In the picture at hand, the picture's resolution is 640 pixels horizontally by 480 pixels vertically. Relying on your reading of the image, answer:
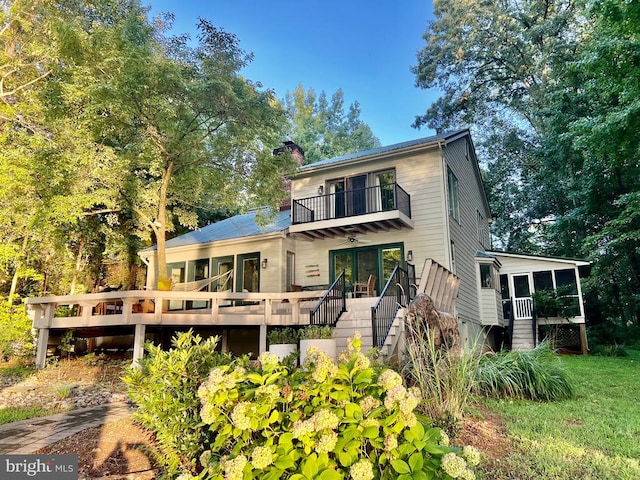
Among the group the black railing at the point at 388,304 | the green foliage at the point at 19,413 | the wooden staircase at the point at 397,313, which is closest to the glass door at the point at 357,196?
the wooden staircase at the point at 397,313

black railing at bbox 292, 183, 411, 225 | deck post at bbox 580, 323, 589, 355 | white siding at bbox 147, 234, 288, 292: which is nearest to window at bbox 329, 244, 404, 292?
black railing at bbox 292, 183, 411, 225

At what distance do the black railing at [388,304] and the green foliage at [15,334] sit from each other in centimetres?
877

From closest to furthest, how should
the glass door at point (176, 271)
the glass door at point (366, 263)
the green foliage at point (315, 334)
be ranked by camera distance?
Result: the green foliage at point (315, 334) → the glass door at point (366, 263) → the glass door at point (176, 271)

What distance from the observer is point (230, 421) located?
2068mm

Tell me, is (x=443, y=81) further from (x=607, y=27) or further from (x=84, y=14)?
(x=84, y=14)

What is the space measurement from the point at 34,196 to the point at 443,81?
24.3 meters

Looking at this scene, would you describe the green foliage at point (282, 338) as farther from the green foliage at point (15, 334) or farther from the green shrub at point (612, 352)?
the green shrub at point (612, 352)

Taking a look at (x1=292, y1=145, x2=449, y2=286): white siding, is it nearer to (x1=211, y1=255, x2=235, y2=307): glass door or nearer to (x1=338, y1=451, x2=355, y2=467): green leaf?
(x1=211, y1=255, x2=235, y2=307): glass door

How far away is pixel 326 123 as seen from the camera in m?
35.2

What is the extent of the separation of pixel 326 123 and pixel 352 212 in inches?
974

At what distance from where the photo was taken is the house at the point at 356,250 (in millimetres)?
10234

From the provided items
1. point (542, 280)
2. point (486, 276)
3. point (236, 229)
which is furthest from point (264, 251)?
point (542, 280)

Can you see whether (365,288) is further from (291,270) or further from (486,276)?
(486,276)

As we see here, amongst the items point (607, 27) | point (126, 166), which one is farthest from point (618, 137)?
point (126, 166)
